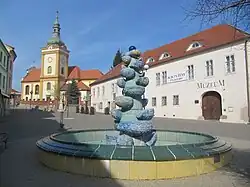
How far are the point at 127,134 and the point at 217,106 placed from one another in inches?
836

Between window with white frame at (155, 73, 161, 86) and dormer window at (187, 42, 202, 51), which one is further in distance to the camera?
window with white frame at (155, 73, 161, 86)

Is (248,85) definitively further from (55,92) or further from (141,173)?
(55,92)

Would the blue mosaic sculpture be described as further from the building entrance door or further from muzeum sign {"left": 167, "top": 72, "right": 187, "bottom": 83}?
muzeum sign {"left": 167, "top": 72, "right": 187, "bottom": 83}

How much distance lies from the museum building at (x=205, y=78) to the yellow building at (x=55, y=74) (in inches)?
1873

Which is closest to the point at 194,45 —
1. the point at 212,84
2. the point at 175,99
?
the point at 212,84

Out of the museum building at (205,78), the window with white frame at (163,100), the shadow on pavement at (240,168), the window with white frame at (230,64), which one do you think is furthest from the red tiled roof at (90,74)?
the shadow on pavement at (240,168)

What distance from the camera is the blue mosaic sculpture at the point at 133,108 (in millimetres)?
8023

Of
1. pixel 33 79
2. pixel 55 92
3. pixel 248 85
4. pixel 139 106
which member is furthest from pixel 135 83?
pixel 33 79

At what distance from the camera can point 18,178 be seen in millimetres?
5637

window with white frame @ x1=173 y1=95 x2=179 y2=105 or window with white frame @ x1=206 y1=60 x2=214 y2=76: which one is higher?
window with white frame @ x1=206 y1=60 x2=214 y2=76

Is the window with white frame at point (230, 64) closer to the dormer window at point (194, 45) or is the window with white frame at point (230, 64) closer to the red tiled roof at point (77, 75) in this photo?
the dormer window at point (194, 45)

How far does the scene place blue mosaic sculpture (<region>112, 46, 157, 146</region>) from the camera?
26.3ft

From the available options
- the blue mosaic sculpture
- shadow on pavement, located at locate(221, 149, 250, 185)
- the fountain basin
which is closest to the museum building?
shadow on pavement, located at locate(221, 149, 250, 185)

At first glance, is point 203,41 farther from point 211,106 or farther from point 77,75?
point 77,75
